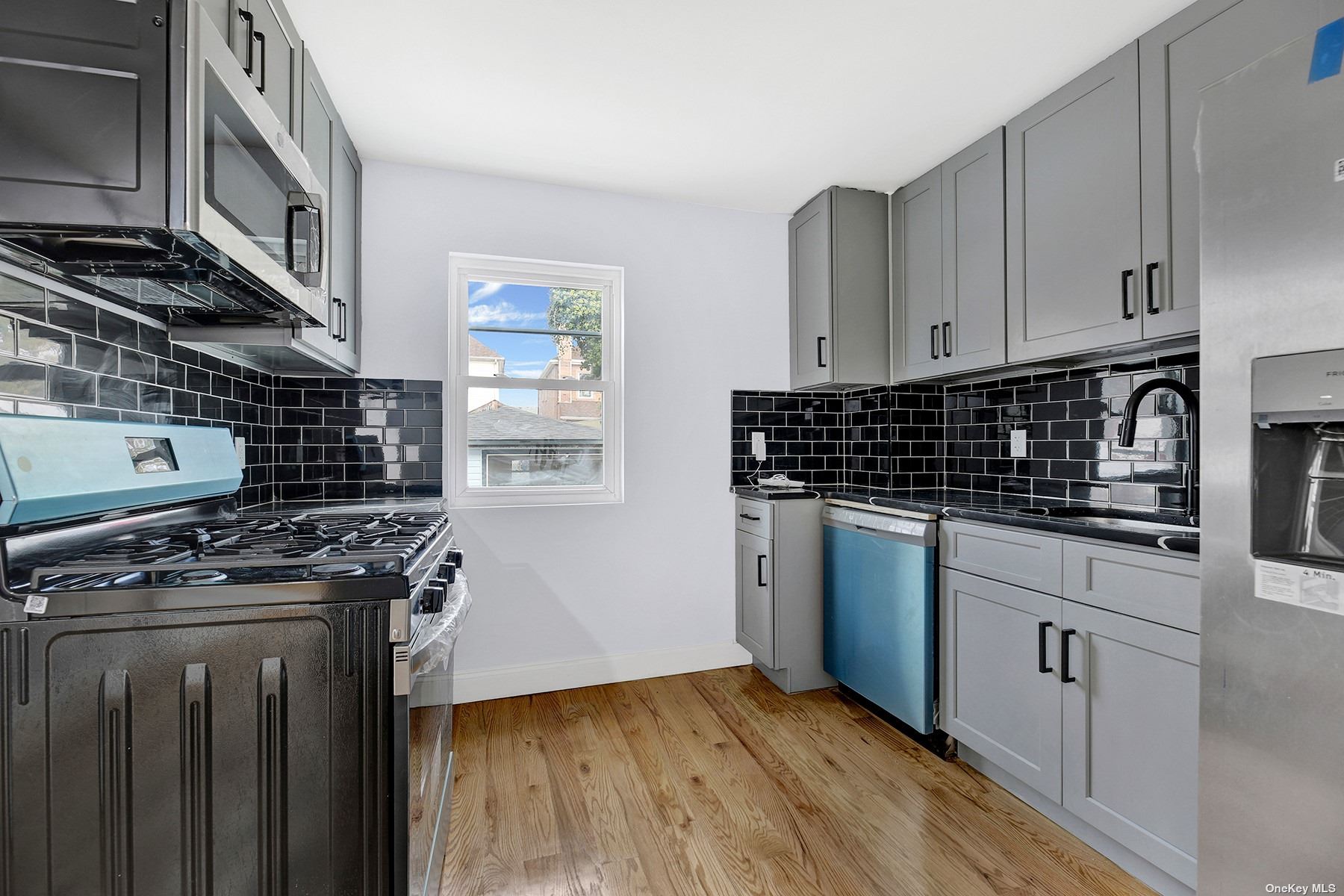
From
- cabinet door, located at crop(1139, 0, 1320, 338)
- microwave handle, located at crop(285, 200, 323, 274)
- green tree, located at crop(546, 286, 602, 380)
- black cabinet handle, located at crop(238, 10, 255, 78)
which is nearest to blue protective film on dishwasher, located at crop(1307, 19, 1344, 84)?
cabinet door, located at crop(1139, 0, 1320, 338)

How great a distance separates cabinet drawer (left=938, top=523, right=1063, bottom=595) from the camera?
1822mm

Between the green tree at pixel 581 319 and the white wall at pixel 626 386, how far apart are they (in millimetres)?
156

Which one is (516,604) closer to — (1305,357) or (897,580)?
(897,580)

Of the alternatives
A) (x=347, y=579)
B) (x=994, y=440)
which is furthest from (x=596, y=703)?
(x=994, y=440)

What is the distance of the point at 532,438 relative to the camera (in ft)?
9.86

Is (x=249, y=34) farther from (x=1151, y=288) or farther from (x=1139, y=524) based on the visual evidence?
(x=1139, y=524)

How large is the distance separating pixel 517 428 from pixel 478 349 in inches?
16.0

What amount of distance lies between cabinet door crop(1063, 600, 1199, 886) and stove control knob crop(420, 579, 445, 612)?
1669mm

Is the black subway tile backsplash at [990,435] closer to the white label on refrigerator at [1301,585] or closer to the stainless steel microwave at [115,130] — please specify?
the white label on refrigerator at [1301,585]

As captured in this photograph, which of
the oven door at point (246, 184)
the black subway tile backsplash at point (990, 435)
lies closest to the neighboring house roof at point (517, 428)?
the black subway tile backsplash at point (990, 435)

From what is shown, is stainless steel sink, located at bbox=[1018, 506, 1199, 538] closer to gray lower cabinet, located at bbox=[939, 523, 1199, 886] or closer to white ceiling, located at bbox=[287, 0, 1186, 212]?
gray lower cabinet, located at bbox=[939, 523, 1199, 886]

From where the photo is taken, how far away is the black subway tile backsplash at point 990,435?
212cm

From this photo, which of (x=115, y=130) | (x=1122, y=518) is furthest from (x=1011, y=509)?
(x=115, y=130)

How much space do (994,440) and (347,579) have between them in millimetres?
2623
